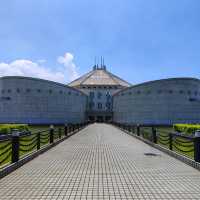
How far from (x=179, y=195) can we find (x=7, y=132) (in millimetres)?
19066

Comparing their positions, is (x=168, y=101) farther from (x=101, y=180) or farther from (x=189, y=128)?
(x=101, y=180)

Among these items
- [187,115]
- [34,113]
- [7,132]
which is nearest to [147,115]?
[187,115]

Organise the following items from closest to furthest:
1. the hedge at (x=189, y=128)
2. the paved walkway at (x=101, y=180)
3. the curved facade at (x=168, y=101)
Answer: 1. the paved walkway at (x=101, y=180)
2. the hedge at (x=189, y=128)
3. the curved facade at (x=168, y=101)

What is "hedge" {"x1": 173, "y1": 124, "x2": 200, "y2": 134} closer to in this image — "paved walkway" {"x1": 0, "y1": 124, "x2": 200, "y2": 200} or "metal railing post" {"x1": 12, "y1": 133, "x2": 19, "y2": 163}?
"paved walkway" {"x1": 0, "y1": 124, "x2": 200, "y2": 200}

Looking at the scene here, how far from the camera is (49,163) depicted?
35.3ft

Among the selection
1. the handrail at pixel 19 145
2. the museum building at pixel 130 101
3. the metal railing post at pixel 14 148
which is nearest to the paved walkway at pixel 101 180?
the metal railing post at pixel 14 148

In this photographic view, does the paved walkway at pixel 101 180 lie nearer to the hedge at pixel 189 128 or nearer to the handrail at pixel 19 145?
the handrail at pixel 19 145

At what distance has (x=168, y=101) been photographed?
70.1 m

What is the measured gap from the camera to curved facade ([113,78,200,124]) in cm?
7012

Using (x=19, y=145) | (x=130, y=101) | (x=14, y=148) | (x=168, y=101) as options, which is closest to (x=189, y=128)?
(x=19, y=145)

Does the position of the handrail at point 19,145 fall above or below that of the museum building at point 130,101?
below

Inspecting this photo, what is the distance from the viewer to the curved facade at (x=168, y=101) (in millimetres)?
70125

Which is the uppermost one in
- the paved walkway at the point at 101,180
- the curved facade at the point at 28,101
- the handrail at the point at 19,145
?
the curved facade at the point at 28,101

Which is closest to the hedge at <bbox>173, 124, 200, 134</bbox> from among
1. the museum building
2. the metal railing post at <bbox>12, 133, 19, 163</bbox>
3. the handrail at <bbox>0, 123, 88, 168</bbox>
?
the handrail at <bbox>0, 123, 88, 168</bbox>
